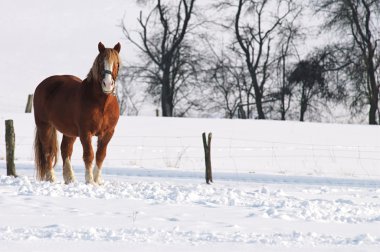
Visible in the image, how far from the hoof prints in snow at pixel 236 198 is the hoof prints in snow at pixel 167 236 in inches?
47.9

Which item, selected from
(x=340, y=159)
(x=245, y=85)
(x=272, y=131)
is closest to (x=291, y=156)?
(x=340, y=159)

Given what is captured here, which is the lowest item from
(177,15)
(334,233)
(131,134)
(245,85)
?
(334,233)

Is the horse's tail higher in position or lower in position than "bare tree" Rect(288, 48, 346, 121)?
lower

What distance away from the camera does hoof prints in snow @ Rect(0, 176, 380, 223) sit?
825 centimetres

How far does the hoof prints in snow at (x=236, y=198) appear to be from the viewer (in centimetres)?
825

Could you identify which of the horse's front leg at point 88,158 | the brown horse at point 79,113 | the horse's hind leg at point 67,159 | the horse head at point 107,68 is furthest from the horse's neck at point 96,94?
the horse's hind leg at point 67,159

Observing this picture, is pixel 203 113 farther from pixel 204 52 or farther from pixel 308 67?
pixel 308 67

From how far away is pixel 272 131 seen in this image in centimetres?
2544

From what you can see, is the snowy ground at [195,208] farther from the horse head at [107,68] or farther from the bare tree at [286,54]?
the bare tree at [286,54]

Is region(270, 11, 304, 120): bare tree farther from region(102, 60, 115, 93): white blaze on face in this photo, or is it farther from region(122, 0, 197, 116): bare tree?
region(102, 60, 115, 93): white blaze on face

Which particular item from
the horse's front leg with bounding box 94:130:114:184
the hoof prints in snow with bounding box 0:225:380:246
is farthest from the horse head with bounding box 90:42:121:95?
the hoof prints in snow with bounding box 0:225:380:246

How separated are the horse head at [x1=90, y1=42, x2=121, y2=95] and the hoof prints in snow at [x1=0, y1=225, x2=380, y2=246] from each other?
117 inches

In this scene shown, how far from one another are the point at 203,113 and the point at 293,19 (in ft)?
30.3

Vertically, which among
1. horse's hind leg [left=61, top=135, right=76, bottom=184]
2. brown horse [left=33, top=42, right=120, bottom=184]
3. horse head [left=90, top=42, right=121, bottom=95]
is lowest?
horse's hind leg [left=61, top=135, right=76, bottom=184]
